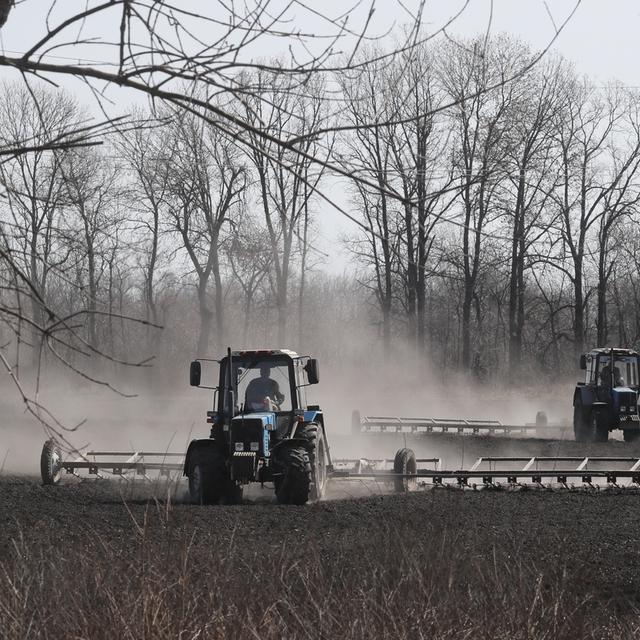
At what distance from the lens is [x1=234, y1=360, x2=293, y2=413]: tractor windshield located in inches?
642

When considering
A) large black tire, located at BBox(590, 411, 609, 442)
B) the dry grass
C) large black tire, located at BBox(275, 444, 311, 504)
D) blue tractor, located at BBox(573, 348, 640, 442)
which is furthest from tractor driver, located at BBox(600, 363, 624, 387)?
the dry grass

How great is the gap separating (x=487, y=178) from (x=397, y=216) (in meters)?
2.29

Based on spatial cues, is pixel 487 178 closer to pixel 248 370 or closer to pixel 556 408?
pixel 248 370

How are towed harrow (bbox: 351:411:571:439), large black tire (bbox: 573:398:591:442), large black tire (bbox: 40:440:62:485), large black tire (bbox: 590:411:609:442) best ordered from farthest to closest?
towed harrow (bbox: 351:411:571:439)
large black tire (bbox: 573:398:591:442)
large black tire (bbox: 590:411:609:442)
large black tire (bbox: 40:440:62:485)

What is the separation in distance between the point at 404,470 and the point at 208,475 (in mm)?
3377

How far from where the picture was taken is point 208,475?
15.6 metres

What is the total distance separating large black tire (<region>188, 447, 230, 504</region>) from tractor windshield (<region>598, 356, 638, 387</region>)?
1545cm

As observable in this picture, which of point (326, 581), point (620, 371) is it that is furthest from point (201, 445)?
point (620, 371)

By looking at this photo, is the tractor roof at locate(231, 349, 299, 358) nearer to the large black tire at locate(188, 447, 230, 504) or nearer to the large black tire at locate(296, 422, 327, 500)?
the large black tire at locate(296, 422, 327, 500)

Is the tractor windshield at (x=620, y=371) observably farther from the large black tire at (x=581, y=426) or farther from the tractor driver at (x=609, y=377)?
the large black tire at (x=581, y=426)

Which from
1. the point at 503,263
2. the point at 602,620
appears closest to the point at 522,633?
the point at 602,620

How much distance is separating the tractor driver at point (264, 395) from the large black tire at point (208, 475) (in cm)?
92

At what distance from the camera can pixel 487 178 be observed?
5.06 metres

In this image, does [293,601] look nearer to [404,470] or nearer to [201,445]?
[201,445]
